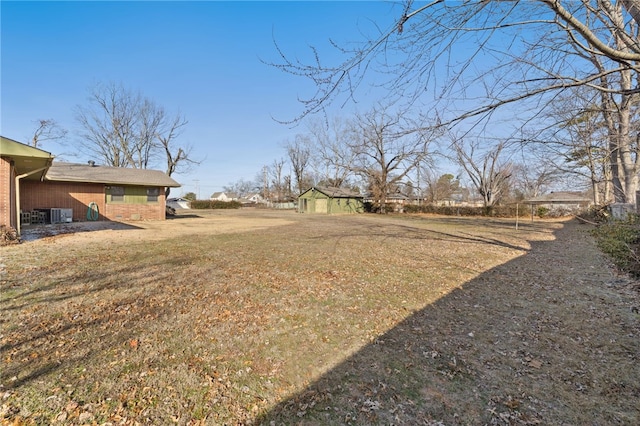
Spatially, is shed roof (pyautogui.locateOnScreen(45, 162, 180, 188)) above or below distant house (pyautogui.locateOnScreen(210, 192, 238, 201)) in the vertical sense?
below

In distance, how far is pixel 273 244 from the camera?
34.1ft

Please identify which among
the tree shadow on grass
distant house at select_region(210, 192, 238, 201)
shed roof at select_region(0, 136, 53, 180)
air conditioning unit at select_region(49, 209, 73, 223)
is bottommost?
the tree shadow on grass

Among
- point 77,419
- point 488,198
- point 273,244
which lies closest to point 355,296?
point 77,419

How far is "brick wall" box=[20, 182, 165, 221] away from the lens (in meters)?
15.6

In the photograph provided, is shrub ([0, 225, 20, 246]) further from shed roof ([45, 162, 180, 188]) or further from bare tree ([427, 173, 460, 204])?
bare tree ([427, 173, 460, 204])

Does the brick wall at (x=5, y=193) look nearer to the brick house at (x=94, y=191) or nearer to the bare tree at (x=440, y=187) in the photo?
the brick house at (x=94, y=191)

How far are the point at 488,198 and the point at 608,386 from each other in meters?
39.6

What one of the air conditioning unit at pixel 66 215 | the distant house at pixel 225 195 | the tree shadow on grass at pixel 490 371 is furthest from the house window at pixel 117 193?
the distant house at pixel 225 195

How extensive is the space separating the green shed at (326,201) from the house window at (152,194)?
18.2 m

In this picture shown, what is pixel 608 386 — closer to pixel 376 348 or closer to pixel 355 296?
pixel 376 348

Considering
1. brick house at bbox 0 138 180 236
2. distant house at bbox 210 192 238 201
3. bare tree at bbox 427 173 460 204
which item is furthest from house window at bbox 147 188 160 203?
distant house at bbox 210 192 238 201

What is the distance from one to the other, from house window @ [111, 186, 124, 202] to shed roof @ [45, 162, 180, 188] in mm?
559

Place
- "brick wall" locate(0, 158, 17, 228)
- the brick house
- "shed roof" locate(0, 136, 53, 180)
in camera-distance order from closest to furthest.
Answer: "shed roof" locate(0, 136, 53, 180) → "brick wall" locate(0, 158, 17, 228) → the brick house

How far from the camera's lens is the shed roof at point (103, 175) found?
53.8 feet
